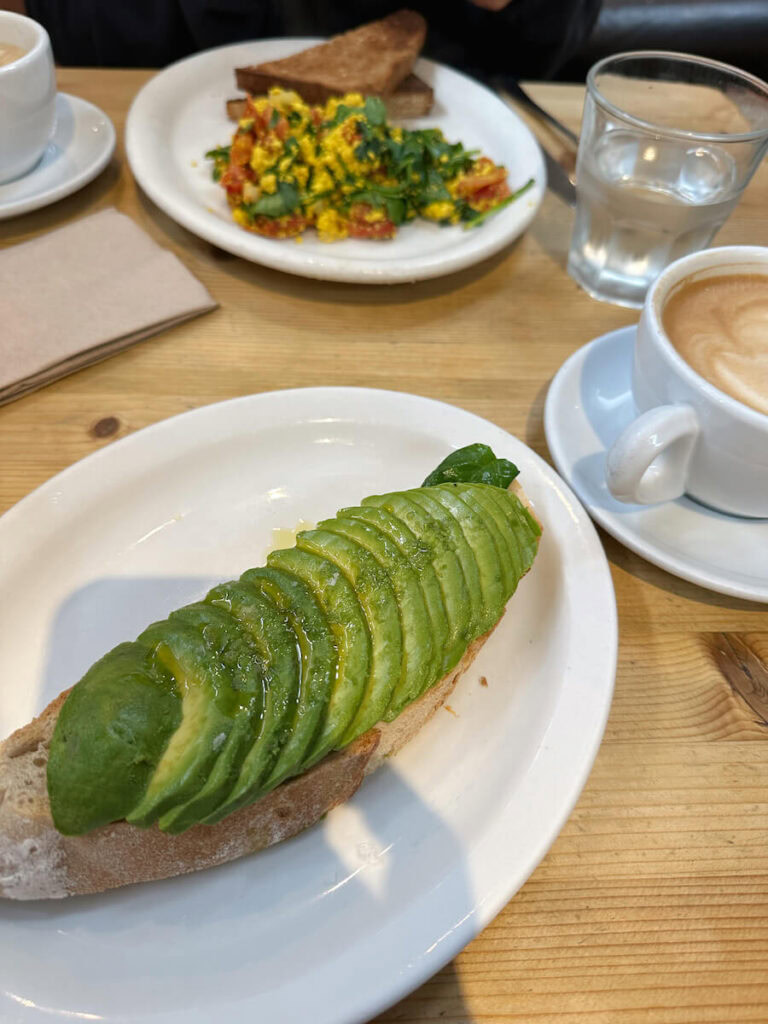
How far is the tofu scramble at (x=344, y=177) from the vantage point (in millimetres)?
1670

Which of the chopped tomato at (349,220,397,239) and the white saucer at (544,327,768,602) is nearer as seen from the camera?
the white saucer at (544,327,768,602)

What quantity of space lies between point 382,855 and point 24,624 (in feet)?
1.95

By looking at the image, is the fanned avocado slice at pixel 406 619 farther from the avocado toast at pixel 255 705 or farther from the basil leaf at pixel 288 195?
the basil leaf at pixel 288 195

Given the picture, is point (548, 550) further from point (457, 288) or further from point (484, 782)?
point (457, 288)

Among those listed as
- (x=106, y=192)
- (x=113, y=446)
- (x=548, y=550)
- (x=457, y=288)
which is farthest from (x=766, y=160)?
(x=113, y=446)

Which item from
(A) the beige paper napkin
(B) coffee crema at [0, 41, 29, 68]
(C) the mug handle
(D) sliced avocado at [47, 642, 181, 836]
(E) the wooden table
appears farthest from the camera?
(B) coffee crema at [0, 41, 29, 68]

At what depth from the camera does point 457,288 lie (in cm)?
172

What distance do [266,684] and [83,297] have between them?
1.04m

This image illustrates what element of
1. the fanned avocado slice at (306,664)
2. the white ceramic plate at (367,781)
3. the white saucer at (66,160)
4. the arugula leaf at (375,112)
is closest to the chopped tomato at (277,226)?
the arugula leaf at (375,112)

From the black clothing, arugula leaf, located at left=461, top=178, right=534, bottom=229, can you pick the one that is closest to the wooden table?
arugula leaf, located at left=461, top=178, right=534, bottom=229

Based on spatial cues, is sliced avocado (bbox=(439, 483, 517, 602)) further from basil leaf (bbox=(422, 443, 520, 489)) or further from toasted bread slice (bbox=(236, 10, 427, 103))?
toasted bread slice (bbox=(236, 10, 427, 103))

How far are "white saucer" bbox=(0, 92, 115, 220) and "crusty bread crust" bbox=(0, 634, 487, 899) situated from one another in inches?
49.0

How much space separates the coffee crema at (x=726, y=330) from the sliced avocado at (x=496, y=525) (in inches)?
16.4

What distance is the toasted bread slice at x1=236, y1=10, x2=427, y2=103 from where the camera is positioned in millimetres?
2006
